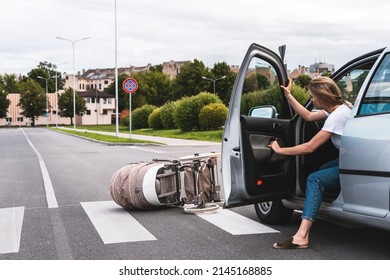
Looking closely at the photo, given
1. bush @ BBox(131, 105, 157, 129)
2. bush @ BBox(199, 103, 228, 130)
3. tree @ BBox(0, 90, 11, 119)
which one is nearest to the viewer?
bush @ BBox(199, 103, 228, 130)

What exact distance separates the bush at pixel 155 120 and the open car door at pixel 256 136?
50894 mm

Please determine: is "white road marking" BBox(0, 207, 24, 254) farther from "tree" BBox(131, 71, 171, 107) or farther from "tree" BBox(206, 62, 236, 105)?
"tree" BBox(131, 71, 171, 107)

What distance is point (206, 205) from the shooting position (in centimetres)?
796

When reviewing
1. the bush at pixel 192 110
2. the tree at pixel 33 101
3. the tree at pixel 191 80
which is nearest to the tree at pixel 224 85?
the tree at pixel 191 80

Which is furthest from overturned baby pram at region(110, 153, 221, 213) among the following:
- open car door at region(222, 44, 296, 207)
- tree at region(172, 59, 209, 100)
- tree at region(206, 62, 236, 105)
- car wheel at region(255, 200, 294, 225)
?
tree at region(172, 59, 209, 100)

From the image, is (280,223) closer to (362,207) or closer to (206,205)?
(206,205)

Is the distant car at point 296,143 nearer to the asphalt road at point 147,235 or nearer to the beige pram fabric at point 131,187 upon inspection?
the asphalt road at point 147,235

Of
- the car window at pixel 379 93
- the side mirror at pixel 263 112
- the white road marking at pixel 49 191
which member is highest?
the car window at pixel 379 93

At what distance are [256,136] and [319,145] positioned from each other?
0.63 m

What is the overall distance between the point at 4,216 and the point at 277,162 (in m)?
3.90

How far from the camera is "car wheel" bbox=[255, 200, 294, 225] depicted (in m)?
6.73

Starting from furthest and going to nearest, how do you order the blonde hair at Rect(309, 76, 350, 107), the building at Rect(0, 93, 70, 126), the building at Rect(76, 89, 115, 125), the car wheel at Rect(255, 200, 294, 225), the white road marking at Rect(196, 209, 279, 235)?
the building at Rect(76, 89, 115, 125), the building at Rect(0, 93, 70, 126), the car wheel at Rect(255, 200, 294, 225), the white road marking at Rect(196, 209, 279, 235), the blonde hair at Rect(309, 76, 350, 107)

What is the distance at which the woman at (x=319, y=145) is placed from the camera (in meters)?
5.54

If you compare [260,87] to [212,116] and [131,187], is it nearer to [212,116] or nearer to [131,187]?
[131,187]
